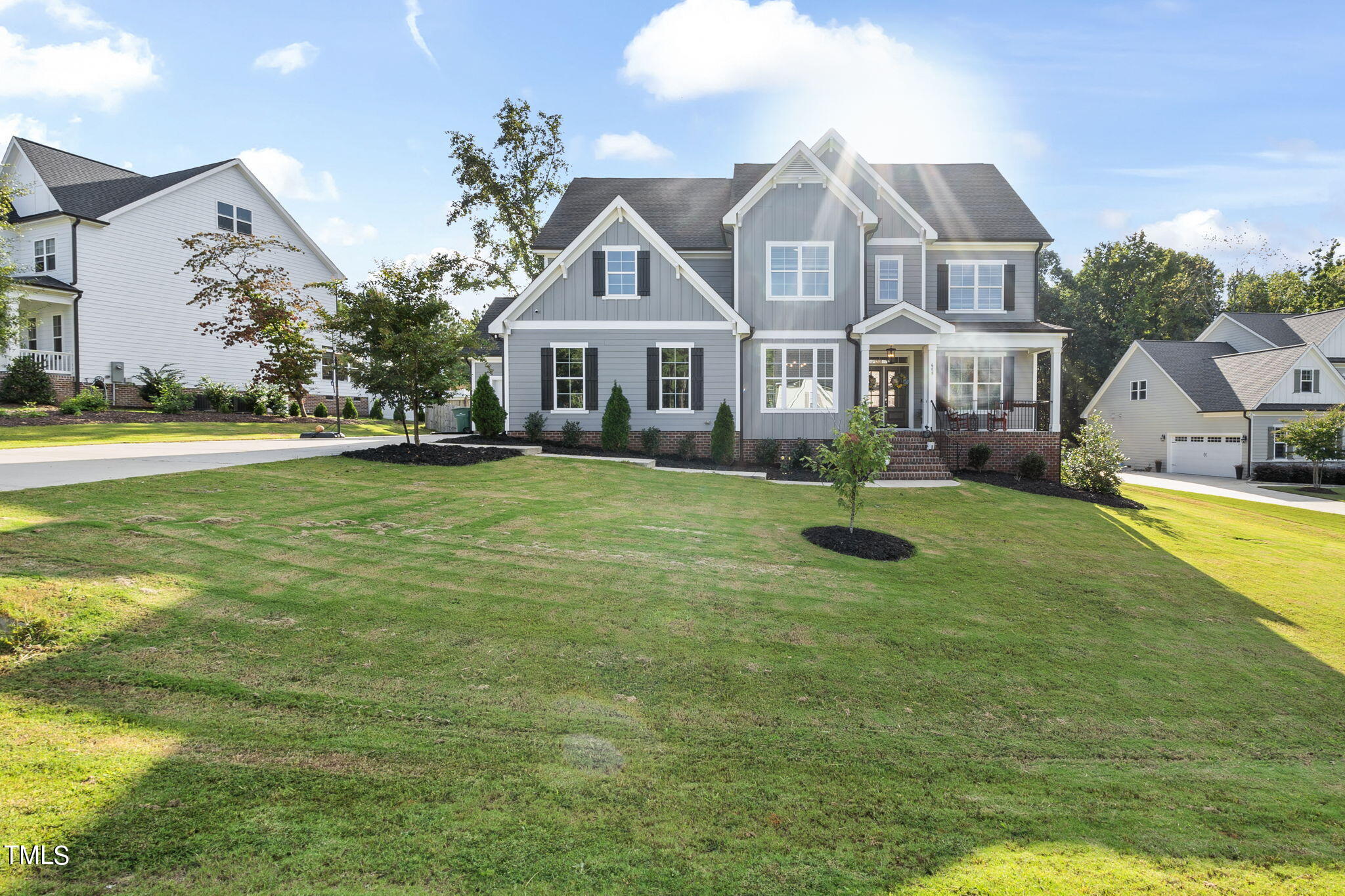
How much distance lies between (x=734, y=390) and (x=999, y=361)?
29.5 feet

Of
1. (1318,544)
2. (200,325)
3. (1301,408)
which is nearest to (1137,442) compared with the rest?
(1301,408)

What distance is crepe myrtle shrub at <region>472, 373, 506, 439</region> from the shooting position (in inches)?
679

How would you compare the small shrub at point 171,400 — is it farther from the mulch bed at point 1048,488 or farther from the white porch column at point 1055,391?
the white porch column at point 1055,391

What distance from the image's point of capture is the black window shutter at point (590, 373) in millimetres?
18172

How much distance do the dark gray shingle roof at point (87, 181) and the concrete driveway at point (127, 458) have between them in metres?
16.0

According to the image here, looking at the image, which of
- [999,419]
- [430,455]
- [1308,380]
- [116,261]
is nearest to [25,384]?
[116,261]

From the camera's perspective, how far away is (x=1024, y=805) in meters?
3.54

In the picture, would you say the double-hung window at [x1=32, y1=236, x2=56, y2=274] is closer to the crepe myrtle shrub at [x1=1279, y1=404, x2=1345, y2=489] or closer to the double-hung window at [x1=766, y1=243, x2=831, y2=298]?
the double-hung window at [x1=766, y1=243, x2=831, y2=298]

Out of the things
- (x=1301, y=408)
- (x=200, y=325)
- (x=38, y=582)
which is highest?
(x=200, y=325)

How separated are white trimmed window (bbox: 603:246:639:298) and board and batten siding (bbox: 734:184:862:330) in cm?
326

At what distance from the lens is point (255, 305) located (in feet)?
79.8

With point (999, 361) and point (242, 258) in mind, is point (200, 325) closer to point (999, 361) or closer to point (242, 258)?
point (242, 258)

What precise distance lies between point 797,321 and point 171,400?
2205 cm

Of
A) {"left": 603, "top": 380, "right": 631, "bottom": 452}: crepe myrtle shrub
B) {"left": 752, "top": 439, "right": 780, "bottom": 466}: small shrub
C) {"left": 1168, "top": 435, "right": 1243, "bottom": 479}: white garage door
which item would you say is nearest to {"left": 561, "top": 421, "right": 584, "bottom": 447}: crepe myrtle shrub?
{"left": 603, "top": 380, "right": 631, "bottom": 452}: crepe myrtle shrub
